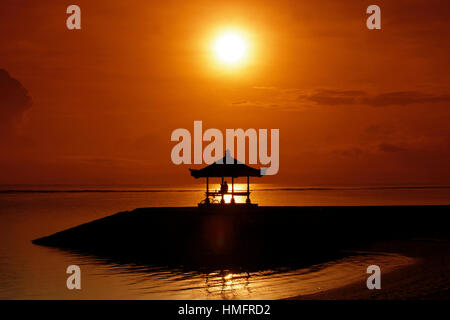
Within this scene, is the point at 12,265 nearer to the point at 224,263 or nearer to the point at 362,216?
the point at 224,263

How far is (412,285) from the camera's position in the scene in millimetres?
14352

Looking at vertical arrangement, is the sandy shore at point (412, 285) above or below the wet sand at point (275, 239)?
below

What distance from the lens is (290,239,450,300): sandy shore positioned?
13.0m

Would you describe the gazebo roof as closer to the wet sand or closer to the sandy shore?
the wet sand

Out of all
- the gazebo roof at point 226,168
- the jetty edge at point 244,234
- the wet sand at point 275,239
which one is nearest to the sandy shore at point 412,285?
the wet sand at point 275,239

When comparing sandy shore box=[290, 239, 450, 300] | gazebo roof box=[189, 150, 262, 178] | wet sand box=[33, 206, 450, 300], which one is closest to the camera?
sandy shore box=[290, 239, 450, 300]

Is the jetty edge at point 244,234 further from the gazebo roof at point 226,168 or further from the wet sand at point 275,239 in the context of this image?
the gazebo roof at point 226,168

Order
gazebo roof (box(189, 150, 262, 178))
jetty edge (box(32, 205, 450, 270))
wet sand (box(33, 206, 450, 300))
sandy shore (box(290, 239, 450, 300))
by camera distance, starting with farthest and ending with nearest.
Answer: gazebo roof (box(189, 150, 262, 178))
jetty edge (box(32, 205, 450, 270))
wet sand (box(33, 206, 450, 300))
sandy shore (box(290, 239, 450, 300))

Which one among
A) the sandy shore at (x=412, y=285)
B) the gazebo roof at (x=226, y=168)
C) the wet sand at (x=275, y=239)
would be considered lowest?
the sandy shore at (x=412, y=285)

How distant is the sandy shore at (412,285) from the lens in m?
13.0

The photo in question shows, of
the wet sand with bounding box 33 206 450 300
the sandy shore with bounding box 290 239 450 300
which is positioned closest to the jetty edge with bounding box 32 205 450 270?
the wet sand with bounding box 33 206 450 300

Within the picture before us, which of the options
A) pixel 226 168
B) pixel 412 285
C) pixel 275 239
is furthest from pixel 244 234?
pixel 412 285
